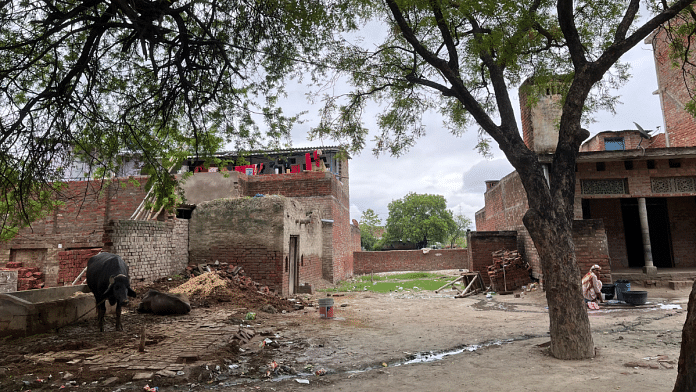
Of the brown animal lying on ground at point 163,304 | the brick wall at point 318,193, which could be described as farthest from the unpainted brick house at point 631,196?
the brown animal lying on ground at point 163,304

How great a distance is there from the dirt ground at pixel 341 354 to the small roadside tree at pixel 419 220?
3706 cm

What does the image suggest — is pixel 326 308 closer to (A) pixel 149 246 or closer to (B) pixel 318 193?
(A) pixel 149 246

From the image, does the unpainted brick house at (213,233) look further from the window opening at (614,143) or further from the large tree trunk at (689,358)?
the window opening at (614,143)

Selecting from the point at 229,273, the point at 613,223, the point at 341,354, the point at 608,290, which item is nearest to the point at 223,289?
the point at 229,273

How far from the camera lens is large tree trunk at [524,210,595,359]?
5.52 m

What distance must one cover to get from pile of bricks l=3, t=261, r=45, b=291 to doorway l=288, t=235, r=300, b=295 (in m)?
11.5

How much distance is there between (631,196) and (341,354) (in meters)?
12.3

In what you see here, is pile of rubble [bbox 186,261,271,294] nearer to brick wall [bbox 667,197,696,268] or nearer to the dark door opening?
the dark door opening

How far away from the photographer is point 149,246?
36.5ft

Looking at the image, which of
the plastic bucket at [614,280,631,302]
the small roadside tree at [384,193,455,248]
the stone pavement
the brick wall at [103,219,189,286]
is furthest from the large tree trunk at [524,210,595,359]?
the small roadside tree at [384,193,455,248]

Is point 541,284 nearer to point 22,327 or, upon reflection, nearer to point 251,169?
point 22,327

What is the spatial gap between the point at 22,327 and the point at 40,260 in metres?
14.3

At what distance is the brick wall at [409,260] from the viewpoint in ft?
103

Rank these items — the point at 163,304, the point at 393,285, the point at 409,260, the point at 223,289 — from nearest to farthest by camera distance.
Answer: the point at 163,304 → the point at 223,289 → the point at 393,285 → the point at 409,260
